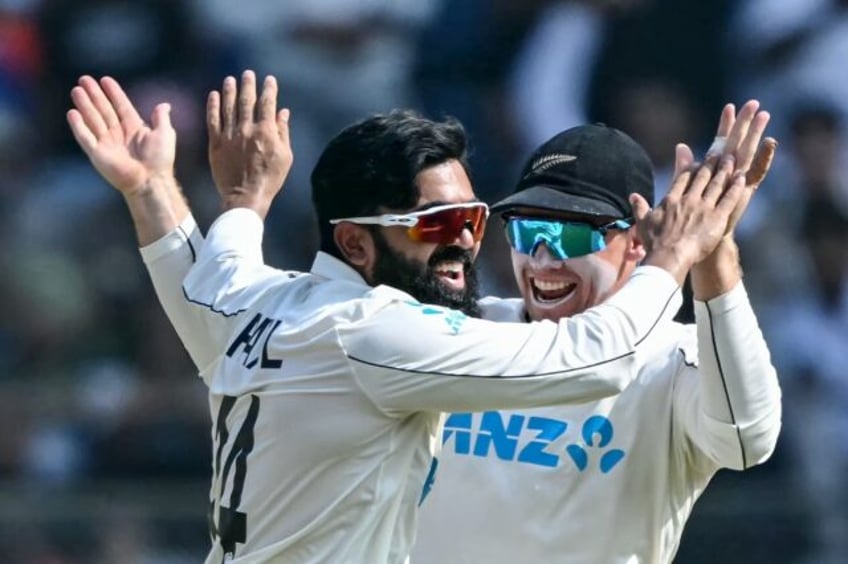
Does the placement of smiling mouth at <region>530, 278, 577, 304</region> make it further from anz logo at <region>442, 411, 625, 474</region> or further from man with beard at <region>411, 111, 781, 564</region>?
anz logo at <region>442, 411, 625, 474</region>

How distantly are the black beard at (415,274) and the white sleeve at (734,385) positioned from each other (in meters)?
0.57

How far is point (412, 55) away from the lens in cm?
977

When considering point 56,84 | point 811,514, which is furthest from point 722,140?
point 56,84

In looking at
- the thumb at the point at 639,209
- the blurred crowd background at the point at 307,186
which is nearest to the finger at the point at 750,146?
the thumb at the point at 639,209

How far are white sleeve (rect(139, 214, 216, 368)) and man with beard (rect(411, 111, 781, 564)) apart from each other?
708 millimetres

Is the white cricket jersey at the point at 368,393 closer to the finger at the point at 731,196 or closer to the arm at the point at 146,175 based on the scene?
the finger at the point at 731,196

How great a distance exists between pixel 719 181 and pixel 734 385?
0.48 meters

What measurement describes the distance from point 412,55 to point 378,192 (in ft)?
18.6

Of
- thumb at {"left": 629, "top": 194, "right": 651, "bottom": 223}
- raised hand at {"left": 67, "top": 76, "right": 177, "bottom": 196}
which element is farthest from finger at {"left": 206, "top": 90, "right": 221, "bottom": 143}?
thumb at {"left": 629, "top": 194, "right": 651, "bottom": 223}

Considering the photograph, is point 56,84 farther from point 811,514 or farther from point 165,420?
point 811,514

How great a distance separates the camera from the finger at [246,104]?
4770 mm

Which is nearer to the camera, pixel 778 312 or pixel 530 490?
pixel 530 490

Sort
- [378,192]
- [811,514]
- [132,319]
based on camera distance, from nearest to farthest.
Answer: [378,192], [811,514], [132,319]

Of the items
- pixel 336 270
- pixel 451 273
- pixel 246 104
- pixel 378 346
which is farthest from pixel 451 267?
→ pixel 246 104
